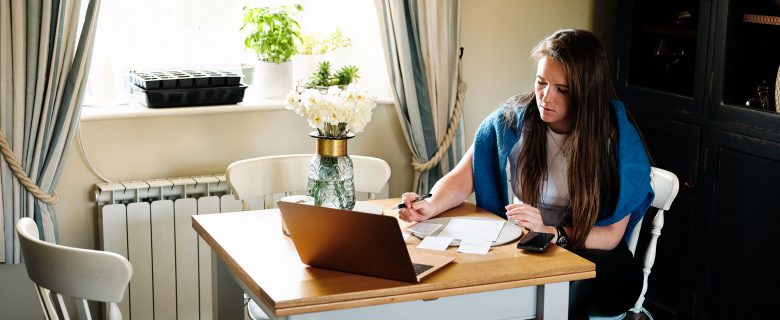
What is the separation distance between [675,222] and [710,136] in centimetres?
37

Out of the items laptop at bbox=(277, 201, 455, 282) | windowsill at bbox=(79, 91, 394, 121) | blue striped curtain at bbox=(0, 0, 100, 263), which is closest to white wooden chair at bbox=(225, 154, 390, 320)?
windowsill at bbox=(79, 91, 394, 121)

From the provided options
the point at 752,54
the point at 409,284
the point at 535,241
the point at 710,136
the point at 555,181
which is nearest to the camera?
the point at 409,284

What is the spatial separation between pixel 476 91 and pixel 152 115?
1.26 meters

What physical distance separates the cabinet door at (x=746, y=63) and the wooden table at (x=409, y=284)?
4.38 feet

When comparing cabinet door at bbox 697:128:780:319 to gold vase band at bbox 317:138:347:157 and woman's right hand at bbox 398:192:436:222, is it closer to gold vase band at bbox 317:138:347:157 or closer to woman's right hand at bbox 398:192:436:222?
woman's right hand at bbox 398:192:436:222

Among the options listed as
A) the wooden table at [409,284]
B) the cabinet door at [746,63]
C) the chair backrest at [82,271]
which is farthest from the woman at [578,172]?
the cabinet door at [746,63]

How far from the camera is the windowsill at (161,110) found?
122 inches

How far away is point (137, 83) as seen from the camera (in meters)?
3.27

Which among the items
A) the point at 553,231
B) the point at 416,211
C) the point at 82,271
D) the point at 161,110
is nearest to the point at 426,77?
the point at 161,110

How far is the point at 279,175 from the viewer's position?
2.85 metres

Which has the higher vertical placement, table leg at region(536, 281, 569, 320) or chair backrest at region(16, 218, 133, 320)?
chair backrest at region(16, 218, 133, 320)

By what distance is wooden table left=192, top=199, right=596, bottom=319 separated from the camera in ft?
5.95

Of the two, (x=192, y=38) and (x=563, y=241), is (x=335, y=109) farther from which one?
(x=192, y=38)

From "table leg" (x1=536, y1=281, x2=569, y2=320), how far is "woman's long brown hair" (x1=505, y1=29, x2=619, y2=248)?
385 mm
